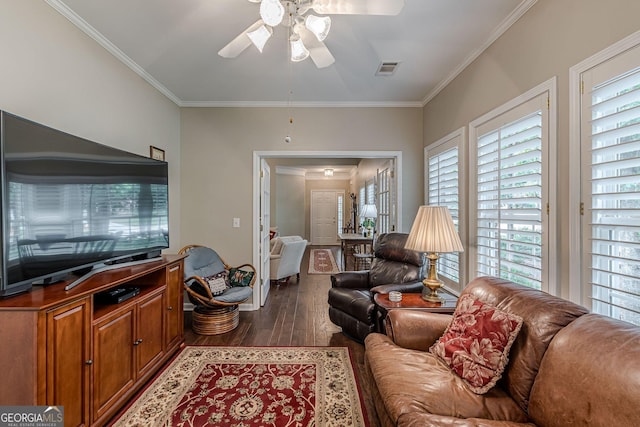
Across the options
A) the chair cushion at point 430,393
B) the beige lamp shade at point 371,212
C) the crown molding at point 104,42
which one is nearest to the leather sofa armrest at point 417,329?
the chair cushion at point 430,393

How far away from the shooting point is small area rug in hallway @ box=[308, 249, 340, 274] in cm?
629

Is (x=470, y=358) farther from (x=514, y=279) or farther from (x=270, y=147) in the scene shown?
(x=270, y=147)

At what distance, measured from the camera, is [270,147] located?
147 inches

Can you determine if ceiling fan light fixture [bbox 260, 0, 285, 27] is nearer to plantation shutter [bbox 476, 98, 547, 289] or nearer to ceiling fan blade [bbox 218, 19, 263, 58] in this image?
ceiling fan blade [bbox 218, 19, 263, 58]

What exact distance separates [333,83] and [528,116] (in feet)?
6.31

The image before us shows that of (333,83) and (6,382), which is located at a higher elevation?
(333,83)

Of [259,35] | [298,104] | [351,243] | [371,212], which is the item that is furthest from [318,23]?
[351,243]

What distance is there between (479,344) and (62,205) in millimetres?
2439

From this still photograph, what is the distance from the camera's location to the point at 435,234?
2.22 m

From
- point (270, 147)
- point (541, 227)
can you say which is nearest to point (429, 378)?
point (541, 227)

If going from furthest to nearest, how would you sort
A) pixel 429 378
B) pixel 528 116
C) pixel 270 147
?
pixel 270 147, pixel 528 116, pixel 429 378

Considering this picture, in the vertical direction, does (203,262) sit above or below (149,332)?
above

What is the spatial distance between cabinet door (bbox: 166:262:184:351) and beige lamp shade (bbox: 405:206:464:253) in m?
2.14

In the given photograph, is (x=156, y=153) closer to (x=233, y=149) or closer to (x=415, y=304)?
(x=233, y=149)
